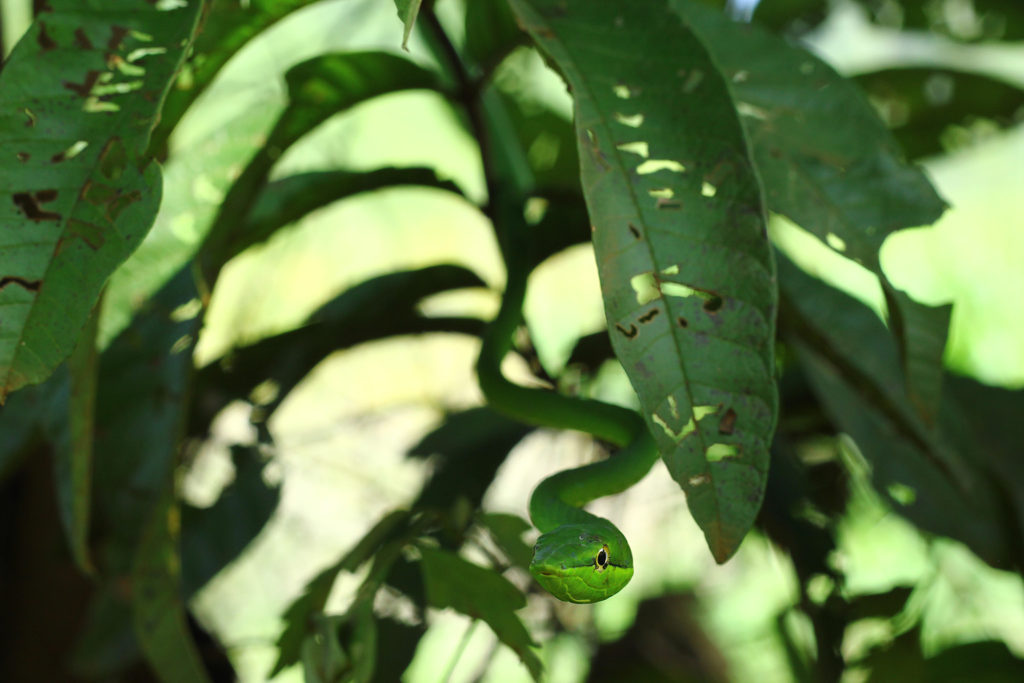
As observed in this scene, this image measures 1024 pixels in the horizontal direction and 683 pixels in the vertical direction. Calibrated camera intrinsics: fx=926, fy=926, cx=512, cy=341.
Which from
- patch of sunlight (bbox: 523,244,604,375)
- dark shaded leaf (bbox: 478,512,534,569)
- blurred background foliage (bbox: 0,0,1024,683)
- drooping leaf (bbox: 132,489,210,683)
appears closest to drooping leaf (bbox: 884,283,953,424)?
blurred background foliage (bbox: 0,0,1024,683)

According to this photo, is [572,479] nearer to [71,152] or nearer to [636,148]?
[636,148]

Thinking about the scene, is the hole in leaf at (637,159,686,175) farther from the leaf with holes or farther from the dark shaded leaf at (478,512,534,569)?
the dark shaded leaf at (478,512,534,569)

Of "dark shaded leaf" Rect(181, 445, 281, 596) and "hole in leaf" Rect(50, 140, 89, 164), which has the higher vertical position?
"hole in leaf" Rect(50, 140, 89, 164)

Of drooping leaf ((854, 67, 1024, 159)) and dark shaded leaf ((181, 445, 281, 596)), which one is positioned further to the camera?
drooping leaf ((854, 67, 1024, 159))

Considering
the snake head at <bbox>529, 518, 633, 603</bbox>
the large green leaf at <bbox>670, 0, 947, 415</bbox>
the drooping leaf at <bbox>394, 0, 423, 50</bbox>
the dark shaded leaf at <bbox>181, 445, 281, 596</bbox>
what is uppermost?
the drooping leaf at <bbox>394, 0, 423, 50</bbox>

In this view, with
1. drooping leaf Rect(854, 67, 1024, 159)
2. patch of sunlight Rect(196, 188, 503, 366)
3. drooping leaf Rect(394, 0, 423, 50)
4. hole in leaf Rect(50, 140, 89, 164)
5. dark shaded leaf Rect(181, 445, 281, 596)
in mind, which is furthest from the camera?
patch of sunlight Rect(196, 188, 503, 366)

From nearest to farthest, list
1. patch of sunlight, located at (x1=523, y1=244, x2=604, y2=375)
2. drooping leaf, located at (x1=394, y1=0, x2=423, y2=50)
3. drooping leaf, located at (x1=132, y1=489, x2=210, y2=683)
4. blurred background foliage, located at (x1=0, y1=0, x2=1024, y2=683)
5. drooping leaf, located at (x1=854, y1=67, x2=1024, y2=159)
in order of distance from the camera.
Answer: drooping leaf, located at (x1=394, y1=0, x2=423, y2=50) < drooping leaf, located at (x1=132, y1=489, x2=210, y2=683) < blurred background foliage, located at (x1=0, y1=0, x2=1024, y2=683) < drooping leaf, located at (x1=854, y1=67, x2=1024, y2=159) < patch of sunlight, located at (x1=523, y1=244, x2=604, y2=375)
